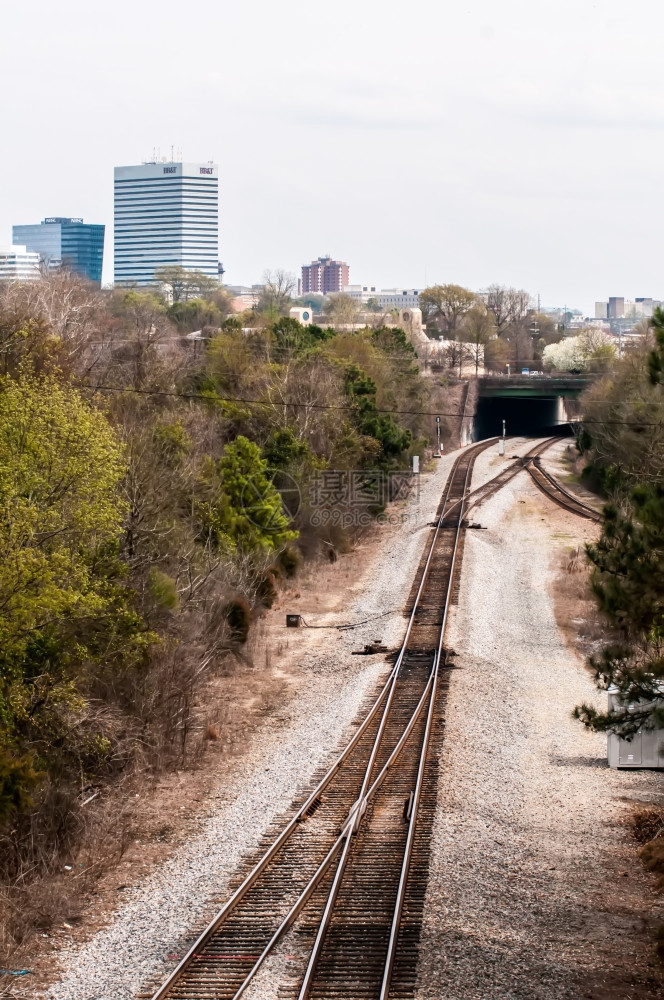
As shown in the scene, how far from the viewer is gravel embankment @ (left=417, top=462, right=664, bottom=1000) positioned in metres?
12.8

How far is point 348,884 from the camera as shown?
1490 centimetres

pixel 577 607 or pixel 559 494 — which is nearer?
pixel 577 607

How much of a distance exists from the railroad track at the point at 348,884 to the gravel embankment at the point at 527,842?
1.10 feet

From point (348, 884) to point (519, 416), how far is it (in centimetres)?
8759

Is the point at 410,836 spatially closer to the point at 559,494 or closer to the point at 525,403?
the point at 559,494

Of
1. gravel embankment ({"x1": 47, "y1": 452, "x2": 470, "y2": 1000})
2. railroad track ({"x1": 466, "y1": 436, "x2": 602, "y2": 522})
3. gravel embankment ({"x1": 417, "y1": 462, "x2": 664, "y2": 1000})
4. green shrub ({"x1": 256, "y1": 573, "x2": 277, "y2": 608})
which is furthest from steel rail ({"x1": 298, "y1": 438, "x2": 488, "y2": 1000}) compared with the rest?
green shrub ({"x1": 256, "y1": 573, "x2": 277, "y2": 608})

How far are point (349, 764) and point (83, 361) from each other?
2049cm

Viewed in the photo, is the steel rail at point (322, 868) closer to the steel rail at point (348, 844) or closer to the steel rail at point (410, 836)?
the steel rail at point (348, 844)

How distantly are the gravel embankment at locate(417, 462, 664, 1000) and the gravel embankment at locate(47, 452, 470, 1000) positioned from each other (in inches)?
89.2

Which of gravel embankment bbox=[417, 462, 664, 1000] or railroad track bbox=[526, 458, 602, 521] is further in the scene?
railroad track bbox=[526, 458, 602, 521]

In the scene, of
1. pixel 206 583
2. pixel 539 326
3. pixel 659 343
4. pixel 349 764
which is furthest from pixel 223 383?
pixel 539 326

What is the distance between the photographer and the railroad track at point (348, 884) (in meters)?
12.5

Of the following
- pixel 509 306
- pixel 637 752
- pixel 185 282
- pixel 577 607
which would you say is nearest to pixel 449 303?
pixel 509 306

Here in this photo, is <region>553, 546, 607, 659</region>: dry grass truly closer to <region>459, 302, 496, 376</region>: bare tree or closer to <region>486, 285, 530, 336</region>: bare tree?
<region>459, 302, 496, 376</region>: bare tree
